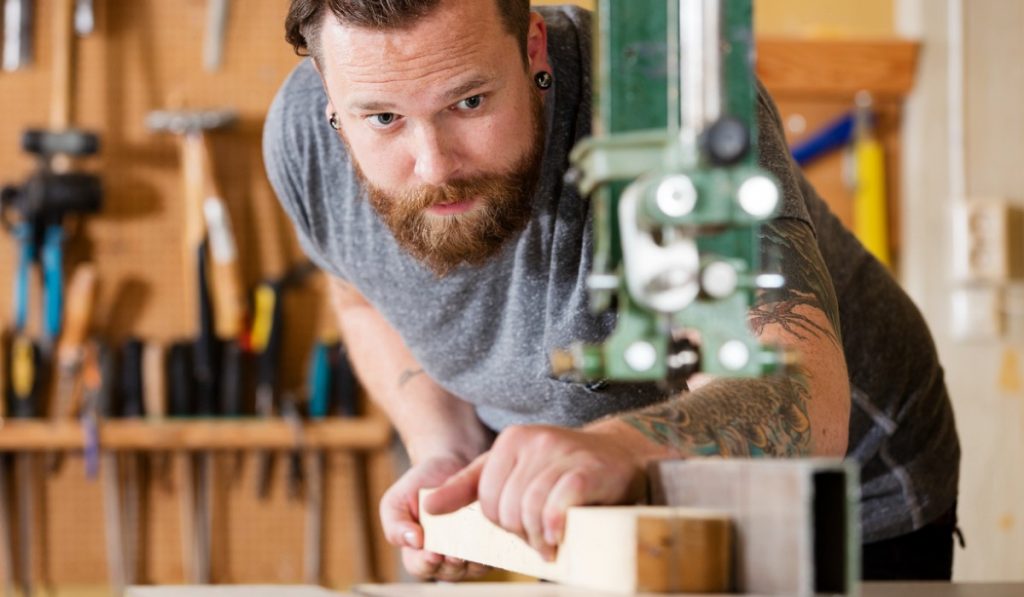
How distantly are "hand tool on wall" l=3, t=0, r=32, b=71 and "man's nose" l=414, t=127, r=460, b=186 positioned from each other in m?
2.09

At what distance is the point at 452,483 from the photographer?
96 cm

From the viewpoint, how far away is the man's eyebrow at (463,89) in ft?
4.39

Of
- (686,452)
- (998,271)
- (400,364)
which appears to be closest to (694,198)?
(686,452)

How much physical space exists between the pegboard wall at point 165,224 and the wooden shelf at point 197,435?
0.13 m

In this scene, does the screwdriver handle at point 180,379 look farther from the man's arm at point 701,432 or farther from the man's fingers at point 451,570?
the man's arm at point 701,432

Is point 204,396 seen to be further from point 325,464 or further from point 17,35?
point 17,35

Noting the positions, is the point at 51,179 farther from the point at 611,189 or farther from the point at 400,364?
the point at 611,189

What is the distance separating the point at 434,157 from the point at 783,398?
0.50 meters

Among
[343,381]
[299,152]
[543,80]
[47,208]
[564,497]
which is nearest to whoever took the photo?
[564,497]

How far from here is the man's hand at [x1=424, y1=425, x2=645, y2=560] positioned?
2.86ft

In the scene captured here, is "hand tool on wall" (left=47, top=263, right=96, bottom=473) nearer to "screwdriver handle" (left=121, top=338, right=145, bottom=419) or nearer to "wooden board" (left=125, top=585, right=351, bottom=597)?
"screwdriver handle" (left=121, top=338, right=145, bottom=419)

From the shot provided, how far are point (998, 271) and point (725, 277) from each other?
204 cm

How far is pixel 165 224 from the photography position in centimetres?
314

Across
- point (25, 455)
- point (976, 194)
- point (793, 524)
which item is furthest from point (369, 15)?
point (25, 455)
